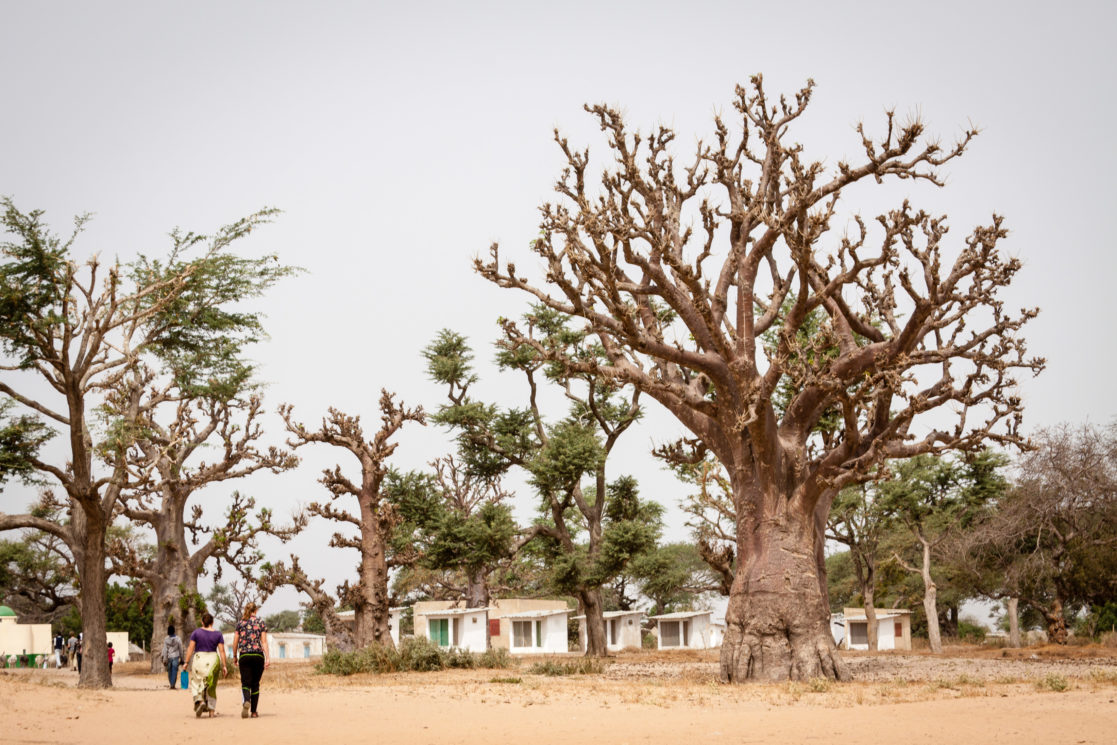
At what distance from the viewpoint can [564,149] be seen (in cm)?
2030

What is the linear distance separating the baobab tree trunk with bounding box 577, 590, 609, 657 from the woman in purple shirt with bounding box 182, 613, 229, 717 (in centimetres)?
1997

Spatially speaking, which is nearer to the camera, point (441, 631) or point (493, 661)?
point (493, 661)

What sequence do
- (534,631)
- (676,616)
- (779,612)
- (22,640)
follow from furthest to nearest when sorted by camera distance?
(676,616) → (534,631) → (22,640) → (779,612)

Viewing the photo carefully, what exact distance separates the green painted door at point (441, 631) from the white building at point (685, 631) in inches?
500

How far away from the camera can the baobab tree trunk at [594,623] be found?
107ft

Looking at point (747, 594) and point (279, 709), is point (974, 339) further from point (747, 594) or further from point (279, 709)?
point (279, 709)

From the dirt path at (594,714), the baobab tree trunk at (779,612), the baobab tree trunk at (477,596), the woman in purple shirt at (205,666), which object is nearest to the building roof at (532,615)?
the baobab tree trunk at (477,596)

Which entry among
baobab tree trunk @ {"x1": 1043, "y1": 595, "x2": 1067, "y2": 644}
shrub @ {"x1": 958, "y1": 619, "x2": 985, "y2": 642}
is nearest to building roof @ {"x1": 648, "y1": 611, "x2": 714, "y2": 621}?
shrub @ {"x1": 958, "y1": 619, "x2": 985, "y2": 642}

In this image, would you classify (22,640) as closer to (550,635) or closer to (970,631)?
(550,635)

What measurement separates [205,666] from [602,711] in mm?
5343

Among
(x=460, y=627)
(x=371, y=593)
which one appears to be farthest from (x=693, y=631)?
(x=371, y=593)

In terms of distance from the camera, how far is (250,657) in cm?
1322

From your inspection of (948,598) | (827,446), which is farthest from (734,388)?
(948,598)

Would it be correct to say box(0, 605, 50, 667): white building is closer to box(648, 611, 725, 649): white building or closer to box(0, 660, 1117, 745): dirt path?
box(0, 660, 1117, 745): dirt path
